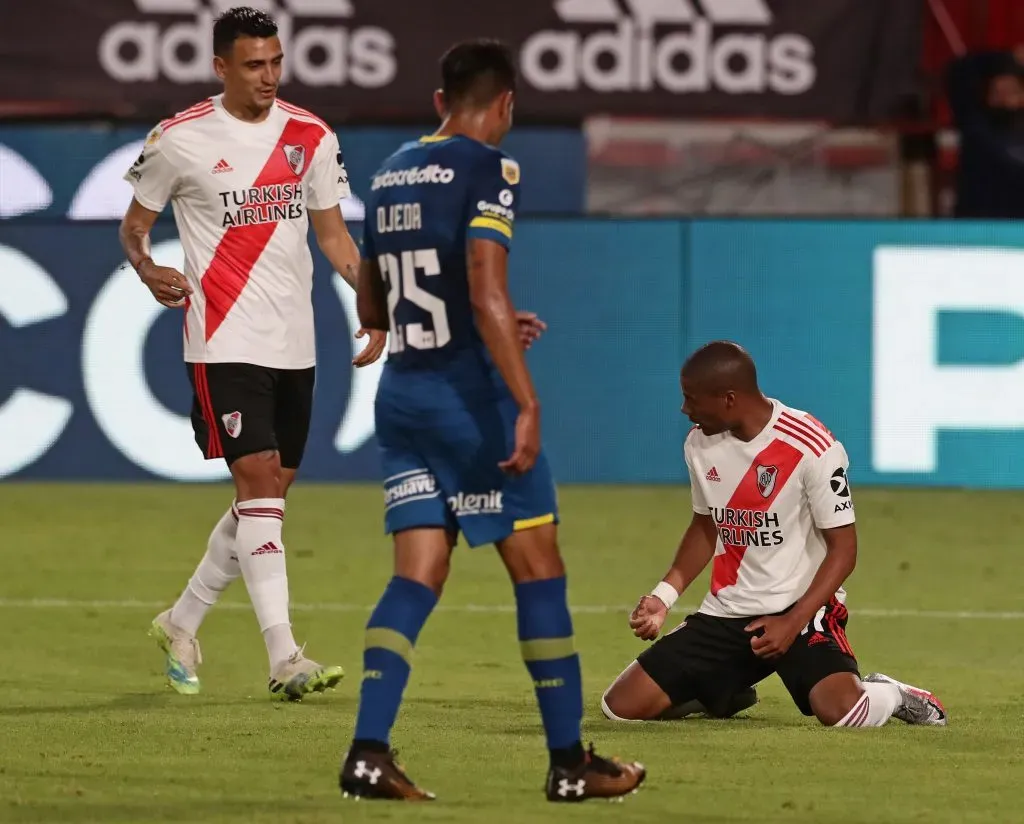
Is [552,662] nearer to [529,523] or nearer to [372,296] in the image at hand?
[529,523]

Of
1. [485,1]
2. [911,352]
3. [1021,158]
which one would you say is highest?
[485,1]

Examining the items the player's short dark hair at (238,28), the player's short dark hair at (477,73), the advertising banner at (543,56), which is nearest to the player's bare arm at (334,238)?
the player's short dark hair at (238,28)

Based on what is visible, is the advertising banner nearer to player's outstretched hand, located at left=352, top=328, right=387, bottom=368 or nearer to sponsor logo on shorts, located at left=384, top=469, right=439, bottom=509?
player's outstretched hand, located at left=352, top=328, right=387, bottom=368

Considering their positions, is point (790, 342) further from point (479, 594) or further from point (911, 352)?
point (479, 594)

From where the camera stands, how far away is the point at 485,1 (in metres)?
15.8

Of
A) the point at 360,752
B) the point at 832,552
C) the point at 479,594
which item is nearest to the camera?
the point at 360,752

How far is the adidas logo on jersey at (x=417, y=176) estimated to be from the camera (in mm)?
5340

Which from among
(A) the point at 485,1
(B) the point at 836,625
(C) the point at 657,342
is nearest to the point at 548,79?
(A) the point at 485,1

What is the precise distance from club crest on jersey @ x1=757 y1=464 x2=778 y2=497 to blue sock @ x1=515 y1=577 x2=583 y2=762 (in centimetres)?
152

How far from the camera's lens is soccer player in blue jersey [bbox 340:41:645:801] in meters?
5.32

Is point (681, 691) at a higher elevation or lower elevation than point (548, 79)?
lower

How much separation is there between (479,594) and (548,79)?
6844 mm

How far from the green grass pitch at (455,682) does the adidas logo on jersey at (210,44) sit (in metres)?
3.74

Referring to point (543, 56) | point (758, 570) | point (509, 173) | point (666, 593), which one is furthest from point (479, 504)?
point (543, 56)
